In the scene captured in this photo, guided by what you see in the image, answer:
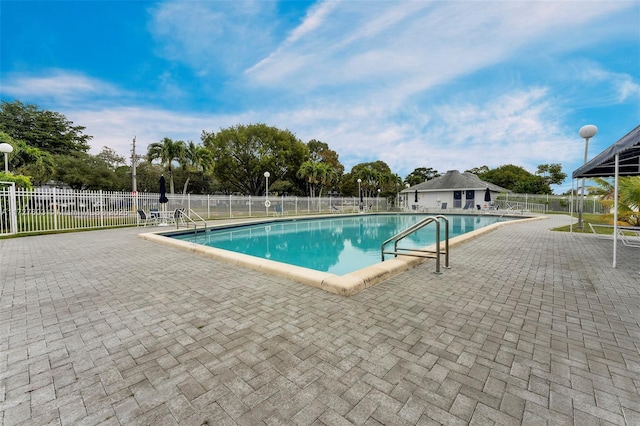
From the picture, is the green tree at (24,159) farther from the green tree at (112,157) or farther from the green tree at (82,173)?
the green tree at (112,157)

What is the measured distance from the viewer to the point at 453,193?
31.8 m

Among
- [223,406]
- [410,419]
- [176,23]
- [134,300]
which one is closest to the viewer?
[410,419]

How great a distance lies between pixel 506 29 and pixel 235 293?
12.4m

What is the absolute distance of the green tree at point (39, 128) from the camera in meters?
31.4

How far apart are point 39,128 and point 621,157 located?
51382mm

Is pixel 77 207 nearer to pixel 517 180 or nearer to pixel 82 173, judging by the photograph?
pixel 82 173

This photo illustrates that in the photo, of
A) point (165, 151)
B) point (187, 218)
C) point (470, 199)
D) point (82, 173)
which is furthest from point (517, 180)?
point (82, 173)

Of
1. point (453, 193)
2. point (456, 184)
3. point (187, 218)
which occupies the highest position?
point (456, 184)

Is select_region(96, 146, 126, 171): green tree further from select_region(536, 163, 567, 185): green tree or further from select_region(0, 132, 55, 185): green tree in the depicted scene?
select_region(536, 163, 567, 185): green tree

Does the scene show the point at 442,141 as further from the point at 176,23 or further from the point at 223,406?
the point at 223,406

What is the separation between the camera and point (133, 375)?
183 centimetres

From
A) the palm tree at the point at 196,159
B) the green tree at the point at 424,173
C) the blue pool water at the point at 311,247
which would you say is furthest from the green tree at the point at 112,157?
the green tree at the point at 424,173

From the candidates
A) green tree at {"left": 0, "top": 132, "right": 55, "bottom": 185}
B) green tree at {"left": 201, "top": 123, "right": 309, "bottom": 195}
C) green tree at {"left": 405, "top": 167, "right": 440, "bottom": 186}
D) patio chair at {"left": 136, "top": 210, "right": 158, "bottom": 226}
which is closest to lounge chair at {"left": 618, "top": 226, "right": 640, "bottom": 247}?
patio chair at {"left": 136, "top": 210, "right": 158, "bottom": 226}

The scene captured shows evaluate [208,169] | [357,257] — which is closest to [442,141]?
[208,169]
